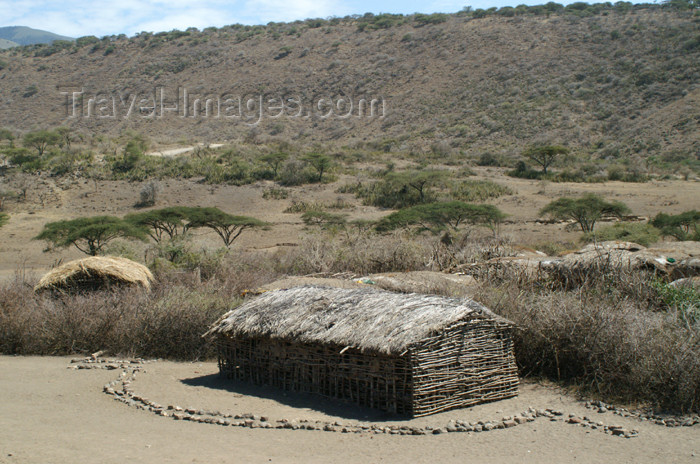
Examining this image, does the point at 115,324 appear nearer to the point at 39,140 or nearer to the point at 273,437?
the point at 273,437

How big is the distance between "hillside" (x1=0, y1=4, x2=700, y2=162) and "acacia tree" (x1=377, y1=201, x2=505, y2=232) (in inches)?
873

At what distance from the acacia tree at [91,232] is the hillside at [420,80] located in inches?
1177

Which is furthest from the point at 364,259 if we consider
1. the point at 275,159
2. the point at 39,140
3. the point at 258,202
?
the point at 39,140

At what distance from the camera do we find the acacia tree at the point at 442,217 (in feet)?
73.9

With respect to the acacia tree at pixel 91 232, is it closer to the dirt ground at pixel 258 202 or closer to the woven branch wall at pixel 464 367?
the dirt ground at pixel 258 202

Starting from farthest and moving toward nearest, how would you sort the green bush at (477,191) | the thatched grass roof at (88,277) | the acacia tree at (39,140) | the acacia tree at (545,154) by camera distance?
the acacia tree at (39,140)
the acacia tree at (545,154)
the green bush at (477,191)
the thatched grass roof at (88,277)

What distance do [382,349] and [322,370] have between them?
1051mm

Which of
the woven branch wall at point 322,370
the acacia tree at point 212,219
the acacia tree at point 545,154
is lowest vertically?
the woven branch wall at point 322,370

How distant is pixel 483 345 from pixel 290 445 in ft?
7.50

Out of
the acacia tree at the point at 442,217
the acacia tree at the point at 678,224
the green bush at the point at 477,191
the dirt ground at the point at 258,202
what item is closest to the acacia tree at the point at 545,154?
the dirt ground at the point at 258,202

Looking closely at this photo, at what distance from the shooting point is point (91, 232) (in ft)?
64.9

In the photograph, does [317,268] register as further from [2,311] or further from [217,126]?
[217,126]

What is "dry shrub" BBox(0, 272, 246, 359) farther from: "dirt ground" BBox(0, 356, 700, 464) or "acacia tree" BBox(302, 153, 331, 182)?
"acacia tree" BBox(302, 153, 331, 182)

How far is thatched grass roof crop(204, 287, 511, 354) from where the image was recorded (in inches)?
259
